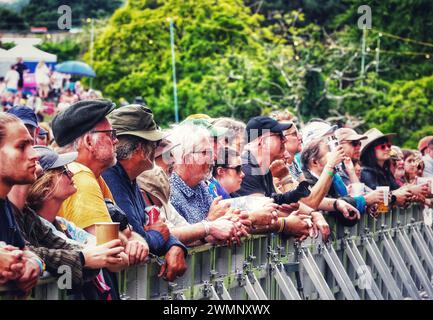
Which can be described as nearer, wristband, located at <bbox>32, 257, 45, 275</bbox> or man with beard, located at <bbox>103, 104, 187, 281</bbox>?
wristband, located at <bbox>32, 257, 45, 275</bbox>

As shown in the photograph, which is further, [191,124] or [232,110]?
[232,110]

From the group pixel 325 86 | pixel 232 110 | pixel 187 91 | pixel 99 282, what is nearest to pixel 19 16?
pixel 187 91

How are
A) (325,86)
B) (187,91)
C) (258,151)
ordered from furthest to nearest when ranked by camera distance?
(187,91) < (325,86) < (258,151)

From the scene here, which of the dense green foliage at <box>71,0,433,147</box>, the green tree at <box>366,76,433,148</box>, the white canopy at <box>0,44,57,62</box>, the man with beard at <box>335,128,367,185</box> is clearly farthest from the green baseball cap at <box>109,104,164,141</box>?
the green tree at <box>366,76,433,148</box>

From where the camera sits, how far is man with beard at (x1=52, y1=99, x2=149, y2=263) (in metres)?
6.88

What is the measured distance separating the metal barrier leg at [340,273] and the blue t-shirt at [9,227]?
512 cm

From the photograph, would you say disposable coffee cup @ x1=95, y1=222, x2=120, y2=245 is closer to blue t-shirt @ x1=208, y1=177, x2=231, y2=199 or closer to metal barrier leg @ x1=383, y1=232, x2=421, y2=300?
blue t-shirt @ x1=208, y1=177, x2=231, y2=199

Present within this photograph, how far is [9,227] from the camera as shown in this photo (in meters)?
5.91

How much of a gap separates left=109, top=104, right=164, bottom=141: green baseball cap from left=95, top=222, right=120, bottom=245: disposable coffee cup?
4.56 ft

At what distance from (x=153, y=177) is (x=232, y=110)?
33.5m

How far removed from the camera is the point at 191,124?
29.8ft

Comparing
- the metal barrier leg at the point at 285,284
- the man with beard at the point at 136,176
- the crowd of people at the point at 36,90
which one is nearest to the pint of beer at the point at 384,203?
the metal barrier leg at the point at 285,284

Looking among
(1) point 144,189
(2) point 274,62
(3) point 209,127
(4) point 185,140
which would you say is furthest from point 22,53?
(2) point 274,62

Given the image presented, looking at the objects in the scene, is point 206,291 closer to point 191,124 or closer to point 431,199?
point 191,124
